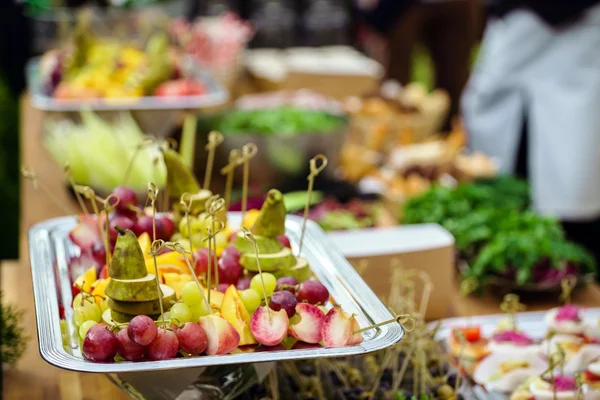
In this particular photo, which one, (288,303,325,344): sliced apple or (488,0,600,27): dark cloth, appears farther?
(488,0,600,27): dark cloth

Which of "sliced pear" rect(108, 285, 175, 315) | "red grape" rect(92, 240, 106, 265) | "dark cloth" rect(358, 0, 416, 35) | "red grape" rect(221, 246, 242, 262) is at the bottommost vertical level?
"dark cloth" rect(358, 0, 416, 35)

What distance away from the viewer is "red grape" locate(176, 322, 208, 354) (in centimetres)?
100

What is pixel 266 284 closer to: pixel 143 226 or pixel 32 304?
pixel 143 226

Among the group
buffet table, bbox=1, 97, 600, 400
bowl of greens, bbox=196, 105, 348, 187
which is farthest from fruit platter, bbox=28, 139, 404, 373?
bowl of greens, bbox=196, 105, 348, 187

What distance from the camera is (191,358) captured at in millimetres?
939

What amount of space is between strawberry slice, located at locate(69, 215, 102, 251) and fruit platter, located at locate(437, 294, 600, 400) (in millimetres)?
602

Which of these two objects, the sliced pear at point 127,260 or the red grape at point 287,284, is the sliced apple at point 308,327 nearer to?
the red grape at point 287,284

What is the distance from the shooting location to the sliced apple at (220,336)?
997mm

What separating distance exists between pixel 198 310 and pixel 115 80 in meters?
2.03

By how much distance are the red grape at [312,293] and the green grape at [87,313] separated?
26 cm

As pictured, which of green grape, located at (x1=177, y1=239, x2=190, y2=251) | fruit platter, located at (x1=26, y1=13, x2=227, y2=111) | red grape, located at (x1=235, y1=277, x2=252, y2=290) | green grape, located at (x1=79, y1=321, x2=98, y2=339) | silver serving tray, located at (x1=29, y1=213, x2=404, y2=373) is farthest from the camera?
fruit platter, located at (x1=26, y1=13, x2=227, y2=111)

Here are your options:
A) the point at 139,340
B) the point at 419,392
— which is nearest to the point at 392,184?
the point at 419,392

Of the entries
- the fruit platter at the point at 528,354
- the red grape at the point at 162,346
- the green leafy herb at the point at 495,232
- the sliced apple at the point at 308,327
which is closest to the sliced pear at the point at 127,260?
the red grape at the point at 162,346

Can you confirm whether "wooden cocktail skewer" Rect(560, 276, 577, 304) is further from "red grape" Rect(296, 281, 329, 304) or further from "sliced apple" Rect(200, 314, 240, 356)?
"sliced apple" Rect(200, 314, 240, 356)
